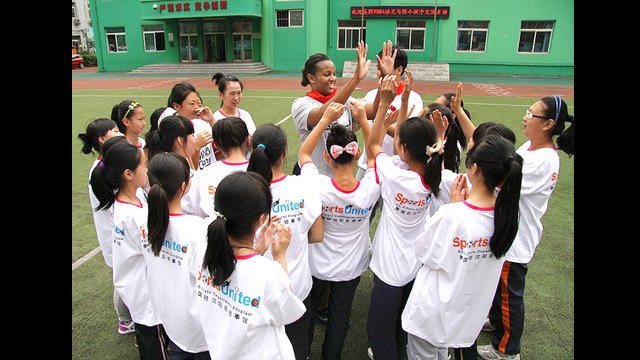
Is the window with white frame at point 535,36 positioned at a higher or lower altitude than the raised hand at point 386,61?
higher

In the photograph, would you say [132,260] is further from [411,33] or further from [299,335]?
[411,33]

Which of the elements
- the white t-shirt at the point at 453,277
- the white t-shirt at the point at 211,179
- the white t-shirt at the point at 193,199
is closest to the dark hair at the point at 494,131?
the white t-shirt at the point at 453,277

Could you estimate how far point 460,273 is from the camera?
2086 millimetres

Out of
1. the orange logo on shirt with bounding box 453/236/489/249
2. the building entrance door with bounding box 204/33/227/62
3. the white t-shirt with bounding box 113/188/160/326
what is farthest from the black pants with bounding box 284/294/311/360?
the building entrance door with bounding box 204/33/227/62

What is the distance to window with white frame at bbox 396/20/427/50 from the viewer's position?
22.5 metres

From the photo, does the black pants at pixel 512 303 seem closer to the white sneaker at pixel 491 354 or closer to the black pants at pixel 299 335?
the white sneaker at pixel 491 354

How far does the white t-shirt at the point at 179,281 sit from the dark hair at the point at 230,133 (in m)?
0.63

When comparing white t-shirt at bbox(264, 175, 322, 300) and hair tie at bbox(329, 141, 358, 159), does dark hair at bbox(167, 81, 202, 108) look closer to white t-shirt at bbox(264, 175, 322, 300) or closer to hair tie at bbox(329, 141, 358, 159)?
white t-shirt at bbox(264, 175, 322, 300)

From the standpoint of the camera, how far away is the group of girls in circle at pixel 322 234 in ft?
5.61

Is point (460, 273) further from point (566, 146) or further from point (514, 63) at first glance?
point (514, 63)

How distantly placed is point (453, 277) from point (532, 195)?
3.07 ft

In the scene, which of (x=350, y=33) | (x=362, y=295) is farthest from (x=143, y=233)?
(x=350, y=33)

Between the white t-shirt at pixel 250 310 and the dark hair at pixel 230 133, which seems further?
the dark hair at pixel 230 133

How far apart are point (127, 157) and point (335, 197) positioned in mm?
1237
